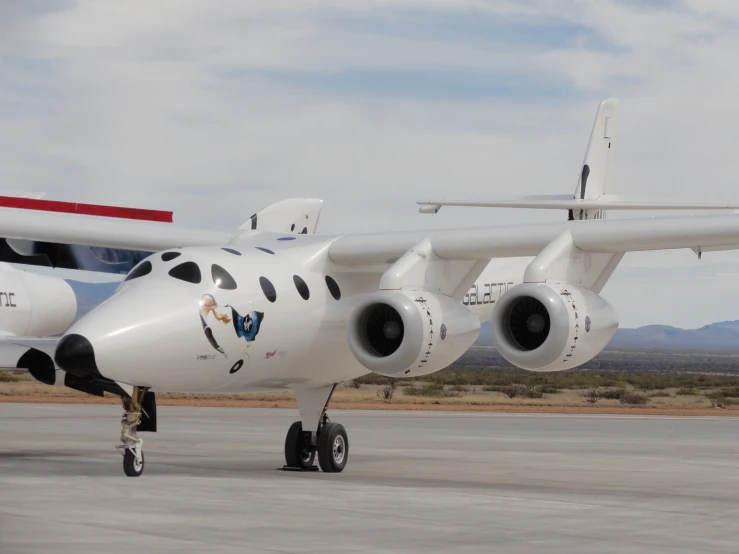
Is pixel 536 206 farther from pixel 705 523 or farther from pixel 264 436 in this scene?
pixel 264 436

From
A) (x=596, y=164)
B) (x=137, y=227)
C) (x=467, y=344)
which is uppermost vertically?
(x=596, y=164)

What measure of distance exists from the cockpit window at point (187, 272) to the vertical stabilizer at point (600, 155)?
10.4 meters

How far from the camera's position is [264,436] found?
98.9 ft

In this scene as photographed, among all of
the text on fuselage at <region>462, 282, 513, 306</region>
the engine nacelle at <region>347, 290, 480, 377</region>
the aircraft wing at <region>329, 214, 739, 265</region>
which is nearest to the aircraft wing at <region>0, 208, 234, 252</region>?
the aircraft wing at <region>329, 214, 739, 265</region>

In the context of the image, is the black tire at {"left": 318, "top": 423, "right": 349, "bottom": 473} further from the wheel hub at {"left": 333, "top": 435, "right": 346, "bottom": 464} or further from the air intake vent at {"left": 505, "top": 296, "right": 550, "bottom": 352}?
the air intake vent at {"left": 505, "top": 296, "right": 550, "bottom": 352}

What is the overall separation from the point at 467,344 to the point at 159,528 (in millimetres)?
6649

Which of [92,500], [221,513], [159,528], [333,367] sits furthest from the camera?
[333,367]

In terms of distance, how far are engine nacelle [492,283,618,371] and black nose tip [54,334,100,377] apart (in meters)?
4.88

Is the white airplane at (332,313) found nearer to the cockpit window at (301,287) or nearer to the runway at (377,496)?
the cockpit window at (301,287)

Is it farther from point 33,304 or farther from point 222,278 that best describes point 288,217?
point 222,278

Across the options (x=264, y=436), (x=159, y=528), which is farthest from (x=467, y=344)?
(x=264, y=436)

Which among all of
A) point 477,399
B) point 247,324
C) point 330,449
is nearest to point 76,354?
point 247,324

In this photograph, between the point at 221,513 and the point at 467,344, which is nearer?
the point at 221,513

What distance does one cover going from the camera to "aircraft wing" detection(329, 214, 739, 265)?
17.4 m
